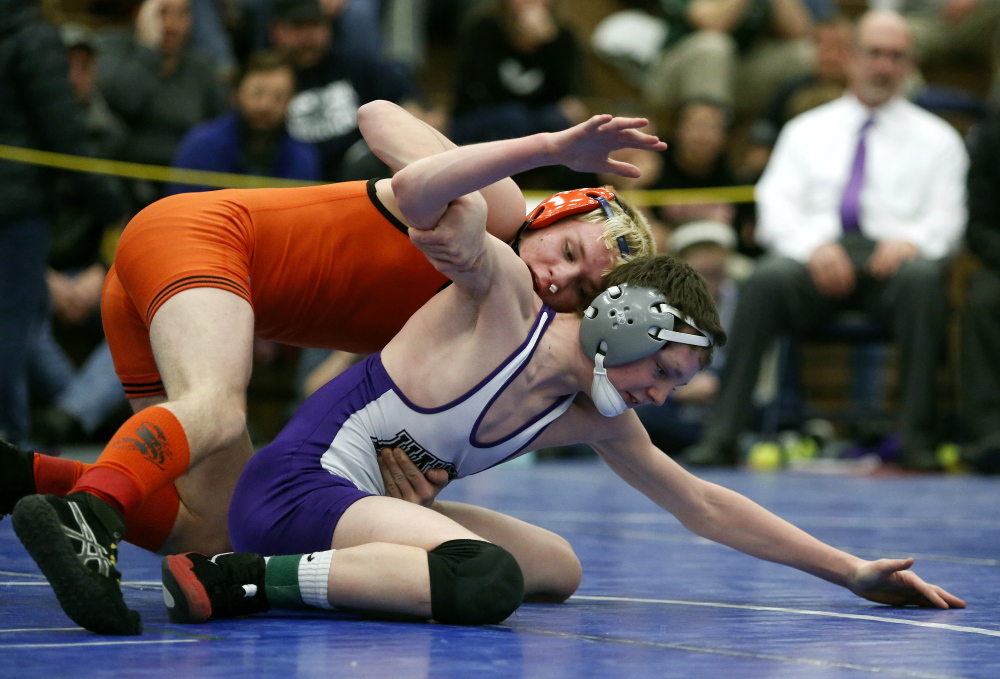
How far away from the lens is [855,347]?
8.31 metres

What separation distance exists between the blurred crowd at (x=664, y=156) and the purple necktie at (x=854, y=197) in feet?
0.04

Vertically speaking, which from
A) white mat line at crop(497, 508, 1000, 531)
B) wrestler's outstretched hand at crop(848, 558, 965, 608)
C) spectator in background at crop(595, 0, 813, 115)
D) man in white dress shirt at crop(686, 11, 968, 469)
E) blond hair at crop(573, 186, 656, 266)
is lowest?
wrestler's outstretched hand at crop(848, 558, 965, 608)

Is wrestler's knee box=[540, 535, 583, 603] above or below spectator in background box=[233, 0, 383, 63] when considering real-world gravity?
below

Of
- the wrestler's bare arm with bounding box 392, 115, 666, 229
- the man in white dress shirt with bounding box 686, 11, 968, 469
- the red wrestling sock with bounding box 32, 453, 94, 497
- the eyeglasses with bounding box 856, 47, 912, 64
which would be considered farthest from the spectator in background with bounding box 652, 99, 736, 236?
the wrestler's bare arm with bounding box 392, 115, 666, 229

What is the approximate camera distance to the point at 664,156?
875 centimetres

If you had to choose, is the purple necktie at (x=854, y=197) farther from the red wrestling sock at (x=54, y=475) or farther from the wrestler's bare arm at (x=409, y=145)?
the red wrestling sock at (x=54, y=475)

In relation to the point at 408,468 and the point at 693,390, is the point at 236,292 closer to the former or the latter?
the point at 408,468

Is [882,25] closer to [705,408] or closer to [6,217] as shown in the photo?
[705,408]

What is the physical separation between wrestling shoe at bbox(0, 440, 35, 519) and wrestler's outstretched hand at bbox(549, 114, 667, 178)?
4.30 ft

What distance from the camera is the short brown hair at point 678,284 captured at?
8.64 feet

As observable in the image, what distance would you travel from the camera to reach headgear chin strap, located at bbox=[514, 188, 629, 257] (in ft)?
9.50

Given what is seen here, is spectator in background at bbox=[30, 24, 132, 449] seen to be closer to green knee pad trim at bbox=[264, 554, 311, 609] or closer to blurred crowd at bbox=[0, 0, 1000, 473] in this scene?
blurred crowd at bbox=[0, 0, 1000, 473]

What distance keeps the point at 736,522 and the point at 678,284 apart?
1.98ft

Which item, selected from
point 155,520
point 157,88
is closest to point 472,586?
point 155,520
